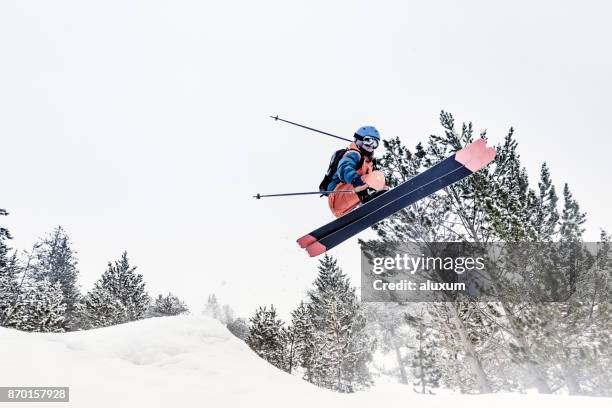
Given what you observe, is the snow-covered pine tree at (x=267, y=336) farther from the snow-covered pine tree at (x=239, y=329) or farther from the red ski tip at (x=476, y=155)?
the red ski tip at (x=476, y=155)

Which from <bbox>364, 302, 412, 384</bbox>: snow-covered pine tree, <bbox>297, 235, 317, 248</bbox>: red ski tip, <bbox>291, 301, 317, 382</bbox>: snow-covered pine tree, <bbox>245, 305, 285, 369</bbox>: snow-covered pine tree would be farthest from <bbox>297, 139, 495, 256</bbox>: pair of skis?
<bbox>364, 302, 412, 384</bbox>: snow-covered pine tree

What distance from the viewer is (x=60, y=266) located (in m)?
35.4

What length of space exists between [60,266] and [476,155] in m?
40.6

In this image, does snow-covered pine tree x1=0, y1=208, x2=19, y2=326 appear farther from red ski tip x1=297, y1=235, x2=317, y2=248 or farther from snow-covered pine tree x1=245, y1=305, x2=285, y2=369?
red ski tip x1=297, y1=235, x2=317, y2=248

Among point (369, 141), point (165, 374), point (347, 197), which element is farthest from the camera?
point (347, 197)

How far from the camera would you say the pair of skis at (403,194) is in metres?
5.96

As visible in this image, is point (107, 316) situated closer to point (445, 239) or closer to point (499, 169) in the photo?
point (445, 239)

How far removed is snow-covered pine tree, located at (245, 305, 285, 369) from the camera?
22.6m

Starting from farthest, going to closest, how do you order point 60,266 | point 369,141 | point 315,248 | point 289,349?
1. point 60,266
2. point 289,349
3. point 315,248
4. point 369,141

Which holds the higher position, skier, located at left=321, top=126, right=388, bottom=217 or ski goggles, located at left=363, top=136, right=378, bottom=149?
ski goggles, located at left=363, top=136, right=378, bottom=149

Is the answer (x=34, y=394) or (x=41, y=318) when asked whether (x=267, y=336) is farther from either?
(x=34, y=394)

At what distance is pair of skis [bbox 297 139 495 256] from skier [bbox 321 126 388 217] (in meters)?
0.21

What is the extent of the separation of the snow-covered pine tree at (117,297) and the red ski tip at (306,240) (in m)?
23.1

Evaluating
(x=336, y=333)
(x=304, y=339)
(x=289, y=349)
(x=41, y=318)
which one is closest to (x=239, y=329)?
(x=289, y=349)
